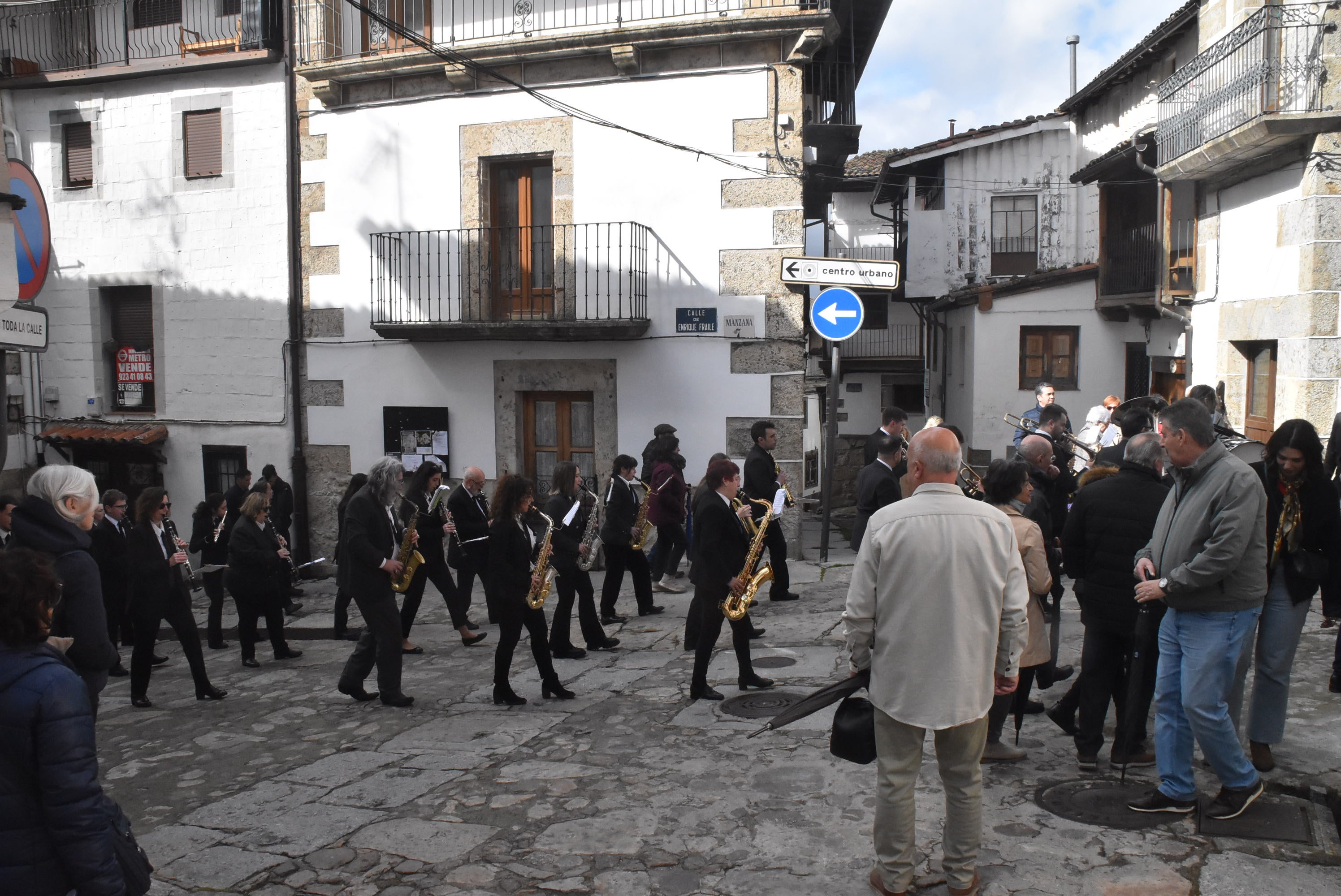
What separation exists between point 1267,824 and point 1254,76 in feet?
29.1

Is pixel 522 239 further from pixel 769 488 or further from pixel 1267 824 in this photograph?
pixel 1267 824

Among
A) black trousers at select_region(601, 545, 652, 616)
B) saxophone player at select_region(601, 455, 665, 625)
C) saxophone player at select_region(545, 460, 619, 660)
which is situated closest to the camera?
saxophone player at select_region(545, 460, 619, 660)

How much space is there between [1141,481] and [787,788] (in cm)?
220

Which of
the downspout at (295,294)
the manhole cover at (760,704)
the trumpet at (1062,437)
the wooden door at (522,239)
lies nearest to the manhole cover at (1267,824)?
the manhole cover at (760,704)

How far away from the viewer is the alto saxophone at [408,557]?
8.21m

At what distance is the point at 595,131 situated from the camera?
11484 millimetres

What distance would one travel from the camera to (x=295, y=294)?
12.7 meters

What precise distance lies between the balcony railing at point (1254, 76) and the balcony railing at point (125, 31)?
35.9ft

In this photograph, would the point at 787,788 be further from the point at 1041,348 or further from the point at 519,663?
the point at 1041,348

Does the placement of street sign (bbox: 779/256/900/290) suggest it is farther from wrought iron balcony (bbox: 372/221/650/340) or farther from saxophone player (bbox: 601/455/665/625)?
saxophone player (bbox: 601/455/665/625)

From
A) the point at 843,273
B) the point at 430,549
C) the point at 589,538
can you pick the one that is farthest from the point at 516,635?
the point at 843,273

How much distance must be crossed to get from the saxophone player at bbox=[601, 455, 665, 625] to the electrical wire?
12.3 feet

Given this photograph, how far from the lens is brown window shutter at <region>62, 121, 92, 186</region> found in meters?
13.4

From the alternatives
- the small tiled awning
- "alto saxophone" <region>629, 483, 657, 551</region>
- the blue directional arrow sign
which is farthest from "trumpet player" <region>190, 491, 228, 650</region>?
the blue directional arrow sign
